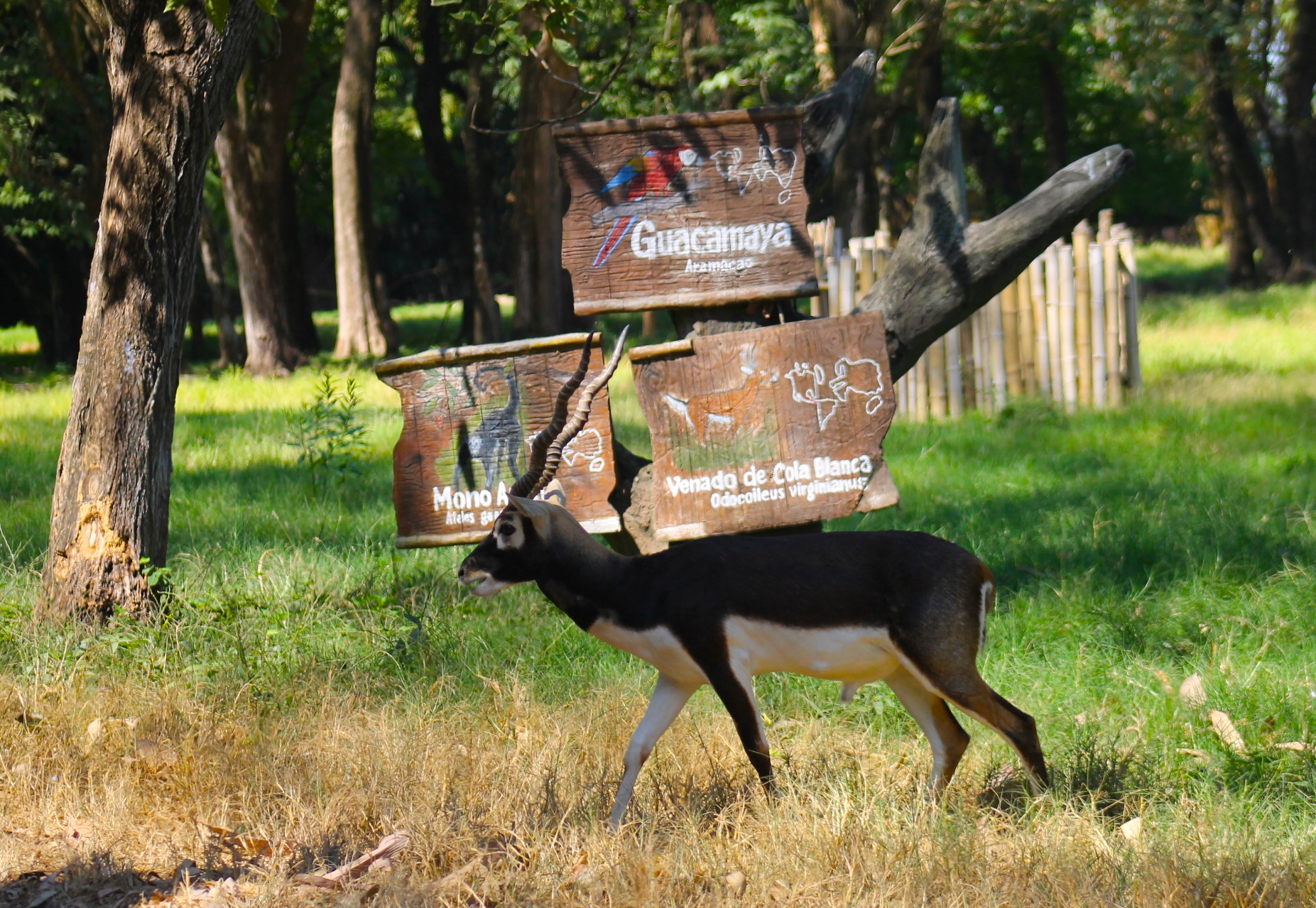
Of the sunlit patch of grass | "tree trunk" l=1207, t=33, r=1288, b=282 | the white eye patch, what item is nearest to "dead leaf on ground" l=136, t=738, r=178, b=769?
the white eye patch

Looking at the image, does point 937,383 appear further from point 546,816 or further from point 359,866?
point 359,866

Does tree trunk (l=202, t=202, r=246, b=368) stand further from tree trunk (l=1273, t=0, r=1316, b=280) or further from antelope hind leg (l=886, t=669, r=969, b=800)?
tree trunk (l=1273, t=0, r=1316, b=280)

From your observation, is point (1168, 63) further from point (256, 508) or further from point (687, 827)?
point (687, 827)

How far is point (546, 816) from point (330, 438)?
6101mm

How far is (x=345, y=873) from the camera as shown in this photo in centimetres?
404

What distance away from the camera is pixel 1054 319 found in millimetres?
12656

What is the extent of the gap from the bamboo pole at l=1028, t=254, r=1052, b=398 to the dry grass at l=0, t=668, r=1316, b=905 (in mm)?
8377

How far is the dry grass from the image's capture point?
12.5 ft

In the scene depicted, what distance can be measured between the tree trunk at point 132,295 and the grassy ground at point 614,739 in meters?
0.35

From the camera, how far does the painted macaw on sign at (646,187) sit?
5.77 metres

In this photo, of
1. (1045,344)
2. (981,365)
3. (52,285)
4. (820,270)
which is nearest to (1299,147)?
(820,270)

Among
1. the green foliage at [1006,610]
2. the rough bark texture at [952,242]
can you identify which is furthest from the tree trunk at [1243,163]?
the rough bark texture at [952,242]

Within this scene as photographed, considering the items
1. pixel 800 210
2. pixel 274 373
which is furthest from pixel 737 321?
pixel 274 373

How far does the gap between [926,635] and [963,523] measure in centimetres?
428
